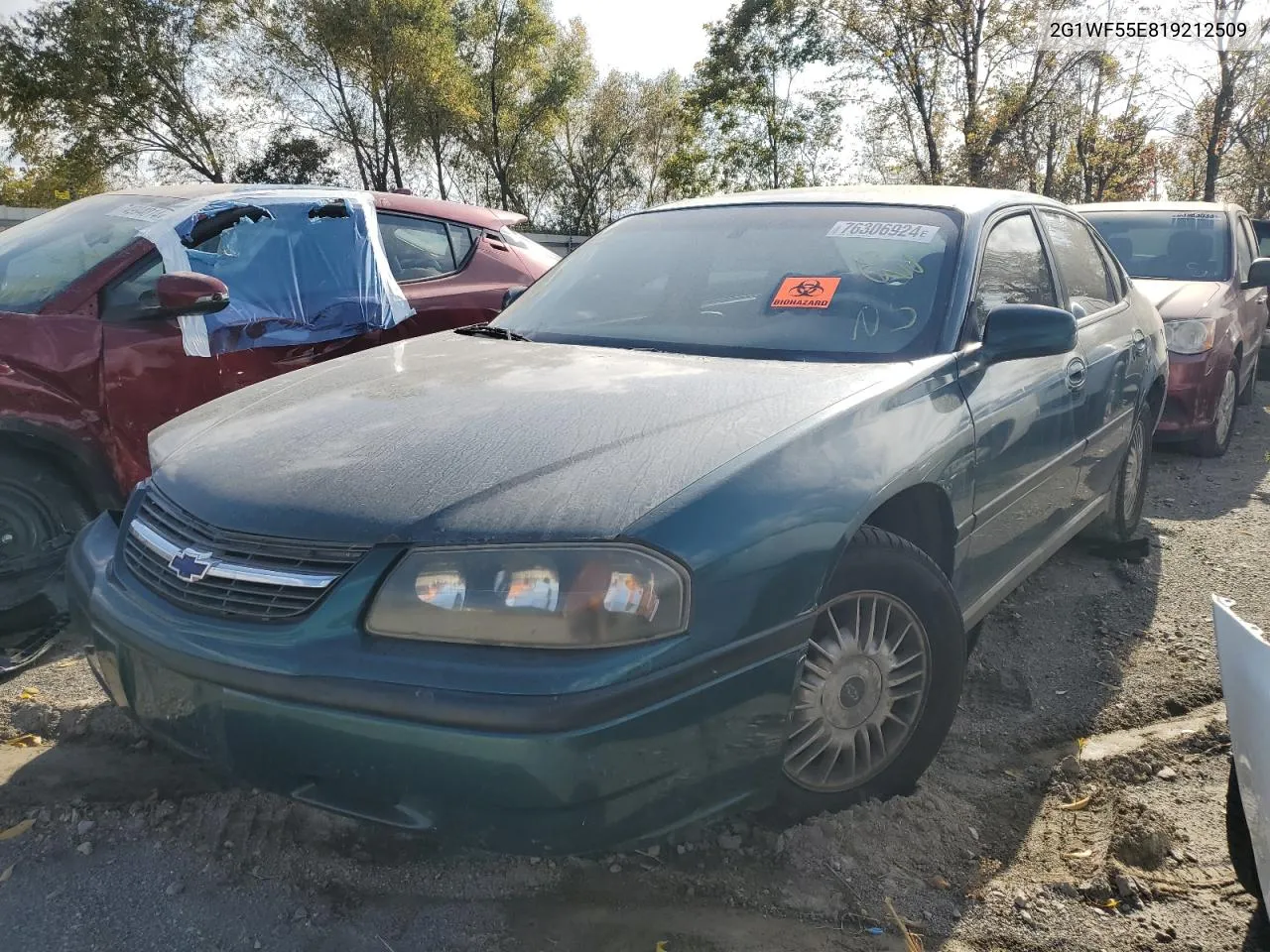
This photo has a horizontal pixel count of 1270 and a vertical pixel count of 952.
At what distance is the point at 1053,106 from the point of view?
22281mm

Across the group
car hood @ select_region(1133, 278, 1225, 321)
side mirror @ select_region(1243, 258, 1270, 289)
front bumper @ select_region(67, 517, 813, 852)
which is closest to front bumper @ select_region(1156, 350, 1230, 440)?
car hood @ select_region(1133, 278, 1225, 321)

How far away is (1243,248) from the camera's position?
23.9 ft

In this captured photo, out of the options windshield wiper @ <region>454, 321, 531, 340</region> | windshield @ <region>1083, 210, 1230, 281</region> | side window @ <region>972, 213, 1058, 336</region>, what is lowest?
windshield @ <region>1083, 210, 1230, 281</region>

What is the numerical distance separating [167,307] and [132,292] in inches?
8.0

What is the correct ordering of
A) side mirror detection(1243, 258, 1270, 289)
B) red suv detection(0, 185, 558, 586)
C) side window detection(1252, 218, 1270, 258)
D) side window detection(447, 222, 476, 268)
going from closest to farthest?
1. red suv detection(0, 185, 558, 586)
2. side window detection(447, 222, 476, 268)
3. side mirror detection(1243, 258, 1270, 289)
4. side window detection(1252, 218, 1270, 258)

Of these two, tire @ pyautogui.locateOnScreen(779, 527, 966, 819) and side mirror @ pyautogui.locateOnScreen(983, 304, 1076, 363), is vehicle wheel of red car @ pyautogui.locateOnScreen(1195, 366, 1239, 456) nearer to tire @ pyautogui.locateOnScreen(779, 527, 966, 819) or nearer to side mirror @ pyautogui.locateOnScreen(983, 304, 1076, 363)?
side mirror @ pyautogui.locateOnScreen(983, 304, 1076, 363)

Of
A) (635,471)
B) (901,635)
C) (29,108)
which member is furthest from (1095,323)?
(29,108)

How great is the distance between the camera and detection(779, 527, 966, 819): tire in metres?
2.10

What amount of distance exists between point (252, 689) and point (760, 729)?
0.94 m

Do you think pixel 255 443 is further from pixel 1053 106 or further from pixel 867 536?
pixel 1053 106

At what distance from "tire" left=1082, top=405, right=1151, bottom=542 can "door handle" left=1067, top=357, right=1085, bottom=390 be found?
2.94 ft

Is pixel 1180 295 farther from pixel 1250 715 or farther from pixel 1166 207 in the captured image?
pixel 1250 715

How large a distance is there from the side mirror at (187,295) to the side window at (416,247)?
3.56 ft

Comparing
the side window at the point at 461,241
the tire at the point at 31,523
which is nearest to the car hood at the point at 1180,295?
the side window at the point at 461,241
